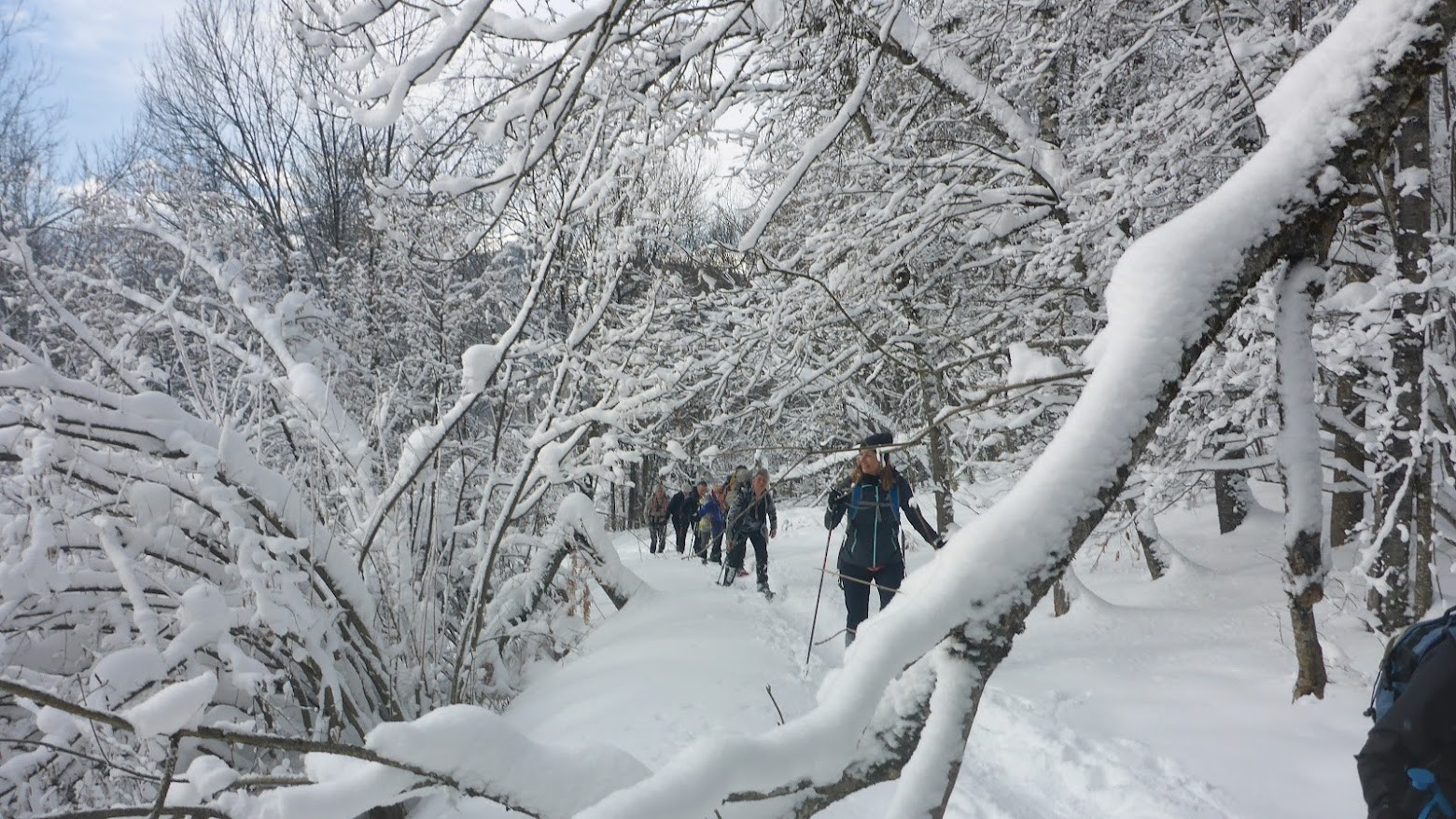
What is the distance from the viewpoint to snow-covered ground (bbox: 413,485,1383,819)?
3.19 m

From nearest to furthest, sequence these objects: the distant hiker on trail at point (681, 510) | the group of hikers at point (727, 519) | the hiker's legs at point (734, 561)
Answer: the group of hikers at point (727, 519) → the hiker's legs at point (734, 561) → the distant hiker on trail at point (681, 510)

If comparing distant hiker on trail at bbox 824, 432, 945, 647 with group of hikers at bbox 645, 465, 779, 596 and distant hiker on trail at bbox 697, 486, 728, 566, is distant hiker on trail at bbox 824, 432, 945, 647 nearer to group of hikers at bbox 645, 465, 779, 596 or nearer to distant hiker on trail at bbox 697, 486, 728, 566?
group of hikers at bbox 645, 465, 779, 596

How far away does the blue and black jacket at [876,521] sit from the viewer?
4867mm

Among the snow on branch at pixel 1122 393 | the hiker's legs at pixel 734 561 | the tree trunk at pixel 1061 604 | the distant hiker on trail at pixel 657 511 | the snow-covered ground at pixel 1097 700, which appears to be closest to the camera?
the snow on branch at pixel 1122 393

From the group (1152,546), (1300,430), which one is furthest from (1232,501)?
(1300,430)

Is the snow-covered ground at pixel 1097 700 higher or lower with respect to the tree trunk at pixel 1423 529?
lower

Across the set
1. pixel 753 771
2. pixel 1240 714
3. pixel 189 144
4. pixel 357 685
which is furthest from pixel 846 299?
pixel 189 144

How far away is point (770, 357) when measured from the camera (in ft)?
20.4

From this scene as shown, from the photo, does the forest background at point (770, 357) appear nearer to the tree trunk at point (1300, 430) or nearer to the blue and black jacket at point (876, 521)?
the tree trunk at point (1300, 430)

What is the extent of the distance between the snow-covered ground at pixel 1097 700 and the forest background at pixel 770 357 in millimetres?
431

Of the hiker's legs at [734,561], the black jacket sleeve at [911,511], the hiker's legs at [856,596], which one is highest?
the black jacket sleeve at [911,511]

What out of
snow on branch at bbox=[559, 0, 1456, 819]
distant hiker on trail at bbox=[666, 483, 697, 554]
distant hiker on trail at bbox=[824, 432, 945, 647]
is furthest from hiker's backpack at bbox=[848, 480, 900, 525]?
distant hiker on trail at bbox=[666, 483, 697, 554]

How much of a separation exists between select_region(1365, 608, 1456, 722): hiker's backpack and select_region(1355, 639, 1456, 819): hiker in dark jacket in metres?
0.06

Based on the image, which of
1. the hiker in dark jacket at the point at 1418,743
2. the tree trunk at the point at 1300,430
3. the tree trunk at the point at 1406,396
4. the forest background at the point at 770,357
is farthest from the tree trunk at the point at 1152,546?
the tree trunk at the point at 1300,430
